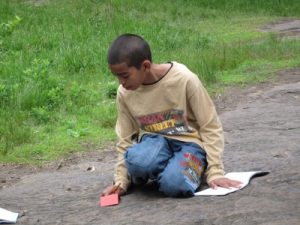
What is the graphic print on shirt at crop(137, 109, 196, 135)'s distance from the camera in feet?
13.1

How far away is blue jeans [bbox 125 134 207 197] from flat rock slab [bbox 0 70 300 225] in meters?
0.10

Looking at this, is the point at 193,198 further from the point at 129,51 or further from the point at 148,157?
the point at 129,51

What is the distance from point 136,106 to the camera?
4039 millimetres

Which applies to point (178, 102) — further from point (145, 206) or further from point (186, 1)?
point (186, 1)

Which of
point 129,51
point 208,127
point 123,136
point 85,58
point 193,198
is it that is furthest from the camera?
point 85,58

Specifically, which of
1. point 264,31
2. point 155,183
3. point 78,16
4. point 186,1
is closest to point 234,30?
point 264,31

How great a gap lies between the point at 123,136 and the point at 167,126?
0.34m

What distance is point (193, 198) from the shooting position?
3.89 meters

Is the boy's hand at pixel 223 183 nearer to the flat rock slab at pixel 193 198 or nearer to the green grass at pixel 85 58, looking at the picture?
the flat rock slab at pixel 193 198

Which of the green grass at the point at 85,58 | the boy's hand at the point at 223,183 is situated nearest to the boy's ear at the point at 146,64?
the boy's hand at the point at 223,183

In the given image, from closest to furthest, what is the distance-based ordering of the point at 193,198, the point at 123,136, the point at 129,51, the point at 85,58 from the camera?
the point at 129,51 < the point at 193,198 < the point at 123,136 < the point at 85,58

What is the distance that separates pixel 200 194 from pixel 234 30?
11.5m

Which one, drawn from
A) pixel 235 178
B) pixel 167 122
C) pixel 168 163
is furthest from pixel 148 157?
pixel 235 178

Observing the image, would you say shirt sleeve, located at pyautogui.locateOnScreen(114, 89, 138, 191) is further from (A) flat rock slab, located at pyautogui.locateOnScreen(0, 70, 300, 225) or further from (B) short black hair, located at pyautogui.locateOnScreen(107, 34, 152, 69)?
(B) short black hair, located at pyautogui.locateOnScreen(107, 34, 152, 69)
